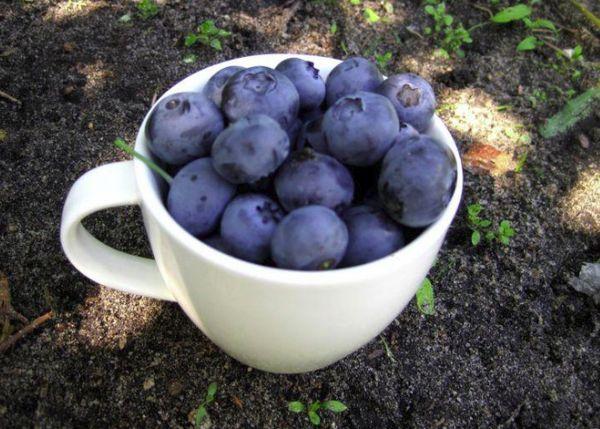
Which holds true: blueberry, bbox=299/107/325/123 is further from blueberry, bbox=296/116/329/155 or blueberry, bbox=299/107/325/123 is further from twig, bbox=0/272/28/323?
twig, bbox=0/272/28/323

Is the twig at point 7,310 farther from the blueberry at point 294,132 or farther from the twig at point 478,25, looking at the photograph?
the twig at point 478,25

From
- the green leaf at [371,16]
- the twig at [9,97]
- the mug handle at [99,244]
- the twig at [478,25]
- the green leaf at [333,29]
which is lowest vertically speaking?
the twig at [478,25]

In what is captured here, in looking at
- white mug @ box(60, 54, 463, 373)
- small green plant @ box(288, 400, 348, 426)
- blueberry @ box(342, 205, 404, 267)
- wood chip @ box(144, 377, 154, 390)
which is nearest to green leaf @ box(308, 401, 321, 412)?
small green plant @ box(288, 400, 348, 426)

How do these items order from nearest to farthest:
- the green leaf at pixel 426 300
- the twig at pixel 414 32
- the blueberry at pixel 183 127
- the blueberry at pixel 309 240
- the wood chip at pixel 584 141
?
the blueberry at pixel 309 240 < the blueberry at pixel 183 127 < the green leaf at pixel 426 300 < the wood chip at pixel 584 141 < the twig at pixel 414 32

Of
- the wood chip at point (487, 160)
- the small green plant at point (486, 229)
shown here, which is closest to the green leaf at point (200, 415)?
the small green plant at point (486, 229)

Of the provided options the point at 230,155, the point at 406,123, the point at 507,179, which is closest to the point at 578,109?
the point at 507,179

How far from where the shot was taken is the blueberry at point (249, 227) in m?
0.89

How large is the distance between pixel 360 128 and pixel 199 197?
26cm

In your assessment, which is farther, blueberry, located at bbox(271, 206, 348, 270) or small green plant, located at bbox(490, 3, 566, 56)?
small green plant, located at bbox(490, 3, 566, 56)

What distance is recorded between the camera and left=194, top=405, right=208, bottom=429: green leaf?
49.3 inches

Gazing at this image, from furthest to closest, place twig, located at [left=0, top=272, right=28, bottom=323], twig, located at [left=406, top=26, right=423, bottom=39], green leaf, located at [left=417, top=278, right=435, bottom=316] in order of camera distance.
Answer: twig, located at [left=406, top=26, right=423, bottom=39], green leaf, located at [left=417, top=278, right=435, bottom=316], twig, located at [left=0, top=272, right=28, bottom=323]

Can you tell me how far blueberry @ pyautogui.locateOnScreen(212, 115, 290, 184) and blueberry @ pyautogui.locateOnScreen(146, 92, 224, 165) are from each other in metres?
0.06

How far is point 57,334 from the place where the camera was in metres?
1.35

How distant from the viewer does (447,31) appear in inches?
81.7
